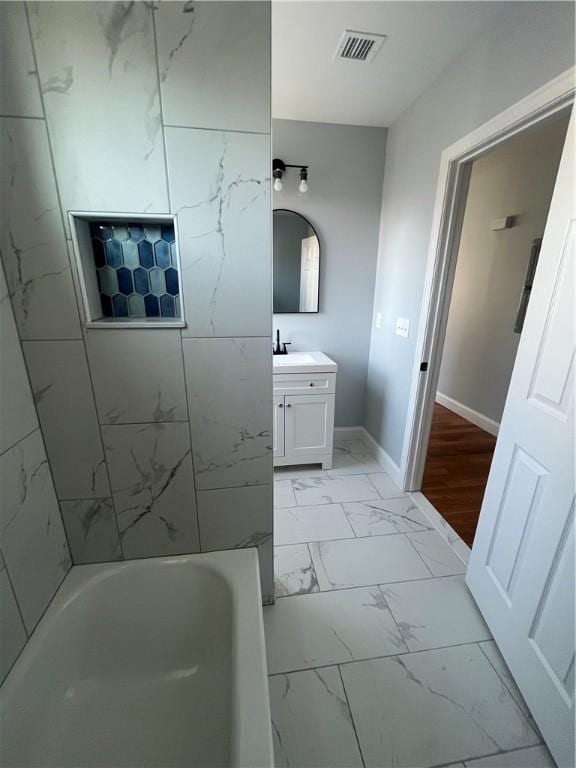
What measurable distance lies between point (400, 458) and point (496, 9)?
235cm

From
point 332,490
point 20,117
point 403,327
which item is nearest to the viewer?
point 20,117

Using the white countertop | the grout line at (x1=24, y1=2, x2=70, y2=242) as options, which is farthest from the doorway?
the grout line at (x1=24, y1=2, x2=70, y2=242)

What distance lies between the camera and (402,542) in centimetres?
183

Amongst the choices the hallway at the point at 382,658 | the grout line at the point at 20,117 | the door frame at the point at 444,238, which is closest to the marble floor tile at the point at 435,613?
the hallway at the point at 382,658

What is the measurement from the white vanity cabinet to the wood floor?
846 mm

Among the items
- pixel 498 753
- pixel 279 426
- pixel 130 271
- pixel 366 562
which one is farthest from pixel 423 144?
pixel 498 753

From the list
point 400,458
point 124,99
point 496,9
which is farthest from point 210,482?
point 496,9

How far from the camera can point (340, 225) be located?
8.17ft

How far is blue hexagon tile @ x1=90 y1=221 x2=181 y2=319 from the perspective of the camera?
1015mm

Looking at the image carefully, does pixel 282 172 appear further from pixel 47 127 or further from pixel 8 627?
pixel 8 627

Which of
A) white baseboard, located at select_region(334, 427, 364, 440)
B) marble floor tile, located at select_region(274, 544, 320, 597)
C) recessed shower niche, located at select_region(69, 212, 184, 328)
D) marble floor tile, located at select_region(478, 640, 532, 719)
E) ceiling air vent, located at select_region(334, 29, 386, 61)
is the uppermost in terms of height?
ceiling air vent, located at select_region(334, 29, 386, 61)

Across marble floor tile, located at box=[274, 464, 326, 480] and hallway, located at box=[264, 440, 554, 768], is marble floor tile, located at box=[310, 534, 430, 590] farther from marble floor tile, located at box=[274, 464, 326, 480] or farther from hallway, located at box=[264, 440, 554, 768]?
marble floor tile, located at box=[274, 464, 326, 480]

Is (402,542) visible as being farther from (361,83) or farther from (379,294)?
(361,83)

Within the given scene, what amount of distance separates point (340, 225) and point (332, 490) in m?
2.08
